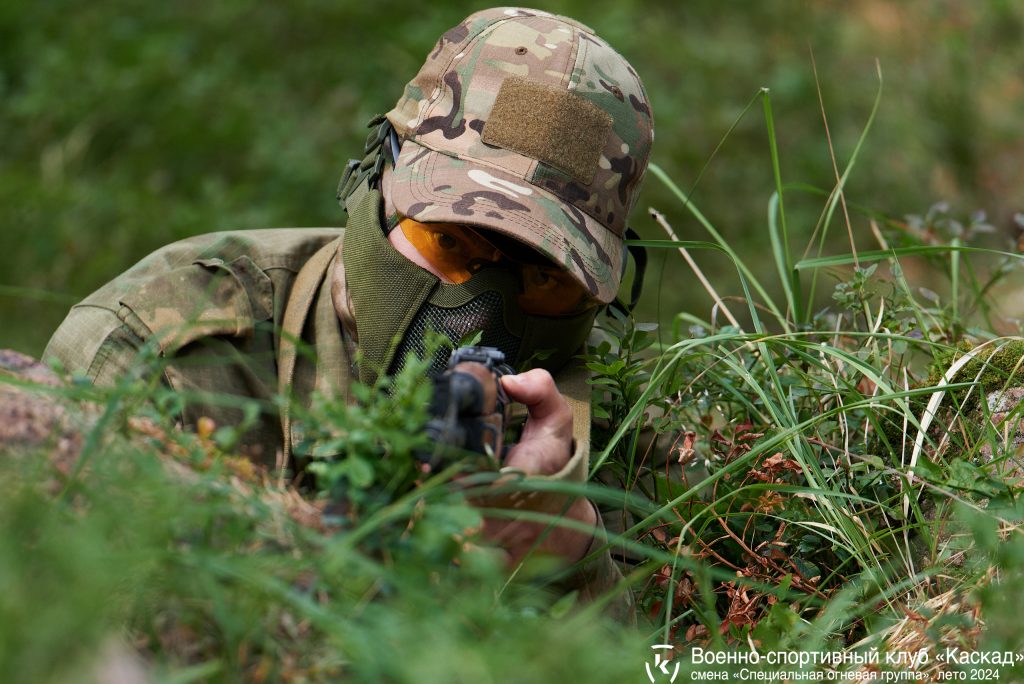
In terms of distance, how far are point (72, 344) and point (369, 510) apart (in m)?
1.49

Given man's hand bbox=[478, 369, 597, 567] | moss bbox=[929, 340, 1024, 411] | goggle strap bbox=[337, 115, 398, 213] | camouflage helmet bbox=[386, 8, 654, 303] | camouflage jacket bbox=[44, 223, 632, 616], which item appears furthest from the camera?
goggle strap bbox=[337, 115, 398, 213]

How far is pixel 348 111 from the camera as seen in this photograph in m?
6.63

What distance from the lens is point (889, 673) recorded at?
5.54ft

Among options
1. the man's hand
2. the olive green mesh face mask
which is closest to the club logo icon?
the man's hand

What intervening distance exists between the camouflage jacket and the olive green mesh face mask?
15cm

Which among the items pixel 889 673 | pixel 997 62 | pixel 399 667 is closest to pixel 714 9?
pixel 997 62

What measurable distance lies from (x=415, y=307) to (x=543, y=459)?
55cm

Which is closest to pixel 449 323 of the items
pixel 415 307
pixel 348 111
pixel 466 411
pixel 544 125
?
pixel 415 307

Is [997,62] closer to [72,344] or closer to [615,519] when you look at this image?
[615,519]

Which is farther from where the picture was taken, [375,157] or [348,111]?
[348,111]

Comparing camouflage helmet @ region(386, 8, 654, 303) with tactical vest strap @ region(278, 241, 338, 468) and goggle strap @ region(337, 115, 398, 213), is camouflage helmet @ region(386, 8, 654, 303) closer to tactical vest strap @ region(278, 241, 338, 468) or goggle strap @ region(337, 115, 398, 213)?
goggle strap @ region(337, 115, 398, 213)

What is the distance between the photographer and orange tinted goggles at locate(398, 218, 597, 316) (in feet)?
8.00

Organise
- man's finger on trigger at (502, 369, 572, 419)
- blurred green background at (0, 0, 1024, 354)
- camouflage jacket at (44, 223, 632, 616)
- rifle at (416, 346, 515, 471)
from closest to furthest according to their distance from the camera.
A: 1. rifle at (416, 346, 515, 471)
2. man's finger on trigger at (502, 369, 572, 419)
3. camouflage jacket at (44, 223, 632, 616)
4. blurred green background at (0, 0, 1024, 354)

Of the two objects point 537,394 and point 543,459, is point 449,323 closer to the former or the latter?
point 537,394
